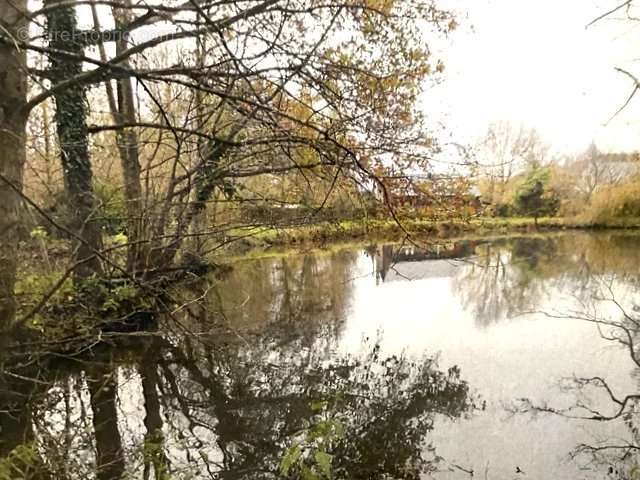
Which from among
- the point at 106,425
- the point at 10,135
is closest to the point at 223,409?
the point at 106,425

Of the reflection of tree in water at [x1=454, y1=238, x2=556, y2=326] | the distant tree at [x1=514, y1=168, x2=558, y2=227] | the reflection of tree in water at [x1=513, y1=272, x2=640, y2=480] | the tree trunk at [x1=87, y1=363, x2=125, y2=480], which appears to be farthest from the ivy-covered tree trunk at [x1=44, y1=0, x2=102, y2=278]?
the distant tree at [x1=514, y1=168, x2=558, y2=227]

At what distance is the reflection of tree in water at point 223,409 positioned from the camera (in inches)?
127

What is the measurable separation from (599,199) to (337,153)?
29.3 metres

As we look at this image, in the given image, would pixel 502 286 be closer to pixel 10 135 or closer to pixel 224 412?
pixel 224 412

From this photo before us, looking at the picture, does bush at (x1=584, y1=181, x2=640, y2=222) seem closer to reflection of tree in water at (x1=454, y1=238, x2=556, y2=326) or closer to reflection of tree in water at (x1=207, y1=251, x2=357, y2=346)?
reflection of tree in water at (x1=454, y1=238, x2=556, y2=326)

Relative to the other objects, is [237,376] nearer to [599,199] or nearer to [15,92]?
[15,92]

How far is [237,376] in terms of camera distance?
5070 mm

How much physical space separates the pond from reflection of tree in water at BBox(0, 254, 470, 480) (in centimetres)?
2

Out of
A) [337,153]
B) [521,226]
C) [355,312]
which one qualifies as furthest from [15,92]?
[521,226]

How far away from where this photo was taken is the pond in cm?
336

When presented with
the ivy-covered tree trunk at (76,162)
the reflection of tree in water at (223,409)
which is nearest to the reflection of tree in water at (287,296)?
the reflection of tree in water at (223,409)

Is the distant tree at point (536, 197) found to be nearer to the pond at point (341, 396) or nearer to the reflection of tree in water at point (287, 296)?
the reflection of tree in water at point (287, 296)

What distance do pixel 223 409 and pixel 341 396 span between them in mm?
1350

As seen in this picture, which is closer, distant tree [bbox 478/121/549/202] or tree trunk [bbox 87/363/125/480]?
tree trunk [bbox 87/363/125/480]
